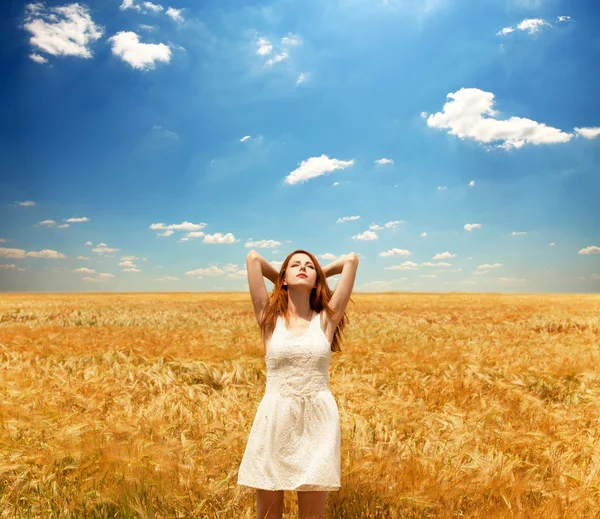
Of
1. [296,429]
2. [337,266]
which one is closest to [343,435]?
[296,429]

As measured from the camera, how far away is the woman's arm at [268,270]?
146 inches

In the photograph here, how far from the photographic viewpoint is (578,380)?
25.7ft

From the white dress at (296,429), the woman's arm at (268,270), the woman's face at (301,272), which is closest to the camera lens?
the white dress at (296,429)

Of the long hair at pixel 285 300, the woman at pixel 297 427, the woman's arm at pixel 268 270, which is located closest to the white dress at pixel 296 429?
the woman at pixel 297 427

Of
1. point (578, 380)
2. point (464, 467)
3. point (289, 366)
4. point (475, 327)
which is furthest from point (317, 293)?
point (475, 327)

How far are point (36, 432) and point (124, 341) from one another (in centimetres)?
562

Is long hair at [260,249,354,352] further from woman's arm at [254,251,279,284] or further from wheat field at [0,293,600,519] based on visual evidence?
wheat field at [0,293,600,519]

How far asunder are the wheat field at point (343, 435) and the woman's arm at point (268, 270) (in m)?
1.46

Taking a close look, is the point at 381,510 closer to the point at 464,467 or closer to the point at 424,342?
the point at 464,467

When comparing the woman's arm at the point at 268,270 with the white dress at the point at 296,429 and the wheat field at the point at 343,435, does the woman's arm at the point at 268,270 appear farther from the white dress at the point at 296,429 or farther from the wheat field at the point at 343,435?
the wheat field at the point at 343,435

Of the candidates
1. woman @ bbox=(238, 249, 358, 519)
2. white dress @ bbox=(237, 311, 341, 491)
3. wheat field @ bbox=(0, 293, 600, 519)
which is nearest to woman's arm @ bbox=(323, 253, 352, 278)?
woman @ bbox=(238, 249, 358, 519)

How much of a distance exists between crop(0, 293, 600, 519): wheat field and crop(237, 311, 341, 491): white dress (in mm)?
510

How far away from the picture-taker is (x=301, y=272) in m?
3.48

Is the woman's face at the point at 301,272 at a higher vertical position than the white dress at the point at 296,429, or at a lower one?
higher
